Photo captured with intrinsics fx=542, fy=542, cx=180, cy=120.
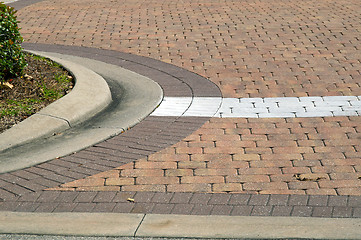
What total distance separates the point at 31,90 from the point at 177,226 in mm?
3647

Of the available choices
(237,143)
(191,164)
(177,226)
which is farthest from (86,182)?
(237,143)

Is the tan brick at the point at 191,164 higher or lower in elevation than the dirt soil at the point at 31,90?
lower

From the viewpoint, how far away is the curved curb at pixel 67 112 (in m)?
5.93

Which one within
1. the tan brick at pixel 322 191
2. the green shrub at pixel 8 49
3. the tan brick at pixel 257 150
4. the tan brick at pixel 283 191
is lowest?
the tan brick at pixel 257 150

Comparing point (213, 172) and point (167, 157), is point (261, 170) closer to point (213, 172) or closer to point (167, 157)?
point (213, 172)

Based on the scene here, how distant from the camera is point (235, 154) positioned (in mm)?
5637

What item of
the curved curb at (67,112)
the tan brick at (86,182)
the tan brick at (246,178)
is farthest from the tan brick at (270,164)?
the curved curb at (67,112)

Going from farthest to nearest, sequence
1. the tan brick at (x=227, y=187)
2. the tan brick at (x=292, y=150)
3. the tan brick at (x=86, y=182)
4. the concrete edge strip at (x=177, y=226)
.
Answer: the tan brick at (x=292, y=150) → the tan brick at (x=86, y=182) → the tan brick at (x=227, y=187) → the concrete edge strip at (x=177, y=226)

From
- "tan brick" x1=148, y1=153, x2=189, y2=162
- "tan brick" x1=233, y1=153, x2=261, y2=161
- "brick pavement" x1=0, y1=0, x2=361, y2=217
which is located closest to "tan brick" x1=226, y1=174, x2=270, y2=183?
"brick pavement" x1=0, y1=0, x2=361, y2=217

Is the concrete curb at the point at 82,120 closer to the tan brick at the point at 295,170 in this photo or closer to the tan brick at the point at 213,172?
the tan brick at the point at 213,172

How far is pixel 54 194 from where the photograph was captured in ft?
16.0

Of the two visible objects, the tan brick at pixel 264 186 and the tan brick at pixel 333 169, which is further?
the tan brick at pixel 333 169

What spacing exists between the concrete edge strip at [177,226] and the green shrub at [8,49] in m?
3.09

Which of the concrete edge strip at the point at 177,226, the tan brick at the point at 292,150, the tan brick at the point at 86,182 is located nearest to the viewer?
the concrete edge strip at the point at 177,226
